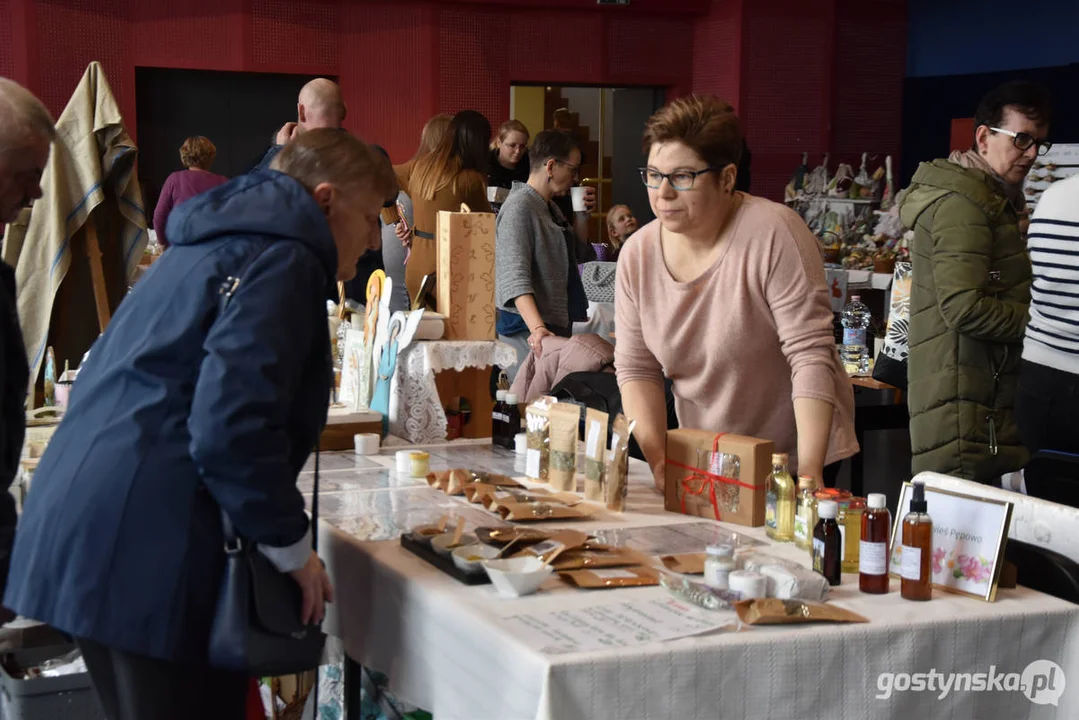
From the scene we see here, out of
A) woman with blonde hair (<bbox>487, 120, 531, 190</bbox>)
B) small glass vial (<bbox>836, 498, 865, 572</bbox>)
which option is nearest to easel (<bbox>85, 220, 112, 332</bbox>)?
woman with blonde hair (<bbox>487, 120, 531, 190</bbox>)

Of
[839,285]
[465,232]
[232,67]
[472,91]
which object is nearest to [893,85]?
[472,91]

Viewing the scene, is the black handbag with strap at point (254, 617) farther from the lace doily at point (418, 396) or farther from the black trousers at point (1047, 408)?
the black trousers at point (1047, 408)

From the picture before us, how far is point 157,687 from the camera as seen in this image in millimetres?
1872

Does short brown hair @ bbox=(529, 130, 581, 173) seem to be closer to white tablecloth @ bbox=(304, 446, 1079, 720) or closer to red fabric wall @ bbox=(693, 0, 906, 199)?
white tablecloth @ bbox=(304, 446, 1079, 720)

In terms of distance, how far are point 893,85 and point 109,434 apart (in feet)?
35.4

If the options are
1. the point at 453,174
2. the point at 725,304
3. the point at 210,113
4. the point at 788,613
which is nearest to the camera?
the point at 788,613

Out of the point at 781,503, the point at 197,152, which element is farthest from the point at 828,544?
the point at 197,152

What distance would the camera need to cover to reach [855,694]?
1.90 meters

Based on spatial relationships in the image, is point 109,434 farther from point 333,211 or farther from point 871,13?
point 871,13

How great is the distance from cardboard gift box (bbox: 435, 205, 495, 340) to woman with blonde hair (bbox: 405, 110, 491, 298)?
1.27m

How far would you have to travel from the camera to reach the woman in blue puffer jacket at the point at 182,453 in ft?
5.82

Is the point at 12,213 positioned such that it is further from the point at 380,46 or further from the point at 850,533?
the point at 380,46

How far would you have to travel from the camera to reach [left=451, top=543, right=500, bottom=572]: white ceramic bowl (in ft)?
7.07

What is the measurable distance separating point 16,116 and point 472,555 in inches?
40.5
